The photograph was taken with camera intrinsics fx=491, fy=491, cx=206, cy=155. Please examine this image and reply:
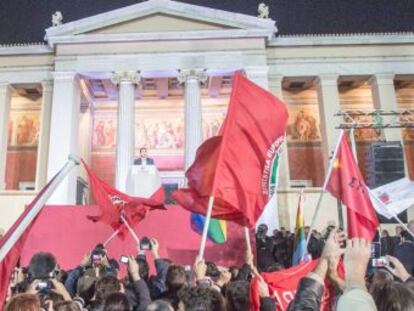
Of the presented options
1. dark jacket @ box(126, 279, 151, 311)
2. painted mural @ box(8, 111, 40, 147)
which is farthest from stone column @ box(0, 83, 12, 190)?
dark jacket @ box(126, 279, 151, 311)

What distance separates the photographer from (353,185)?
7.70 meters

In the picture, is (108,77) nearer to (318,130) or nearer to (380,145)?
(318,130)

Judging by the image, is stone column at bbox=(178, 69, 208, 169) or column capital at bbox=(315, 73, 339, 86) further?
column capital at bbox=(315, 73, 339, 86)

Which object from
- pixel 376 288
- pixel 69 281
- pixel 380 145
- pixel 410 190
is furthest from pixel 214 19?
pixel 376 288

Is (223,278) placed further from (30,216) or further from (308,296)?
(308,296)

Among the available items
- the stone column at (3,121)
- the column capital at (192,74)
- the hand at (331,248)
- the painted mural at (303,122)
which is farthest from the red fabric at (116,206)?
the painted mural at (303,122)

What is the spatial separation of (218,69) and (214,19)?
8.86 feet

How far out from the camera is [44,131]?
1057 inches

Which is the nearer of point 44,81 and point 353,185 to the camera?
point 353,185

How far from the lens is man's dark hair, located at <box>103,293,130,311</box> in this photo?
11.2ft

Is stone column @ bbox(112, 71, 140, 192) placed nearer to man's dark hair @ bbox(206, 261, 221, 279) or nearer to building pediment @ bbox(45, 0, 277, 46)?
building pediment @ bbox(45, 0, 277, 46)

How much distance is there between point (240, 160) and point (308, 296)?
2.53 meters

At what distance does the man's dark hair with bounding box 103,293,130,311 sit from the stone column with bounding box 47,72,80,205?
72.3ft

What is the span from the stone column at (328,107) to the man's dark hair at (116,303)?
76.8 feet
